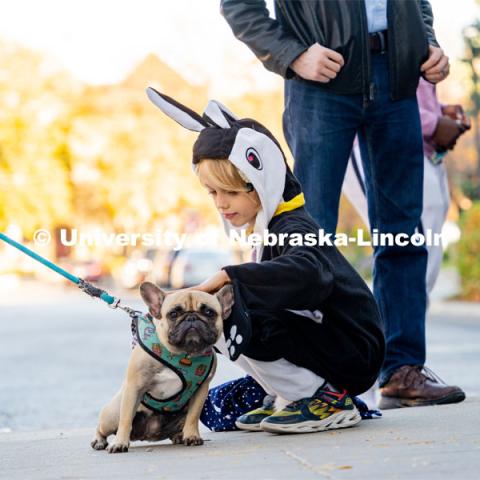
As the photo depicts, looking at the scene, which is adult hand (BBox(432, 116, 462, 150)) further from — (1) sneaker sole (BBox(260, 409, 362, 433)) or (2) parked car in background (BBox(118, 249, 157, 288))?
(2) parked car in background (BBox(118, 249, 157, 288))

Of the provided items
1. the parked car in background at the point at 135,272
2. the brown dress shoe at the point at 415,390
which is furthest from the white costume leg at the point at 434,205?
the parked car in background at the point at 135,272

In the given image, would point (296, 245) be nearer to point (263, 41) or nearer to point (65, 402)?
point (263, 41)

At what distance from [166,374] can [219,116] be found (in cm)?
106

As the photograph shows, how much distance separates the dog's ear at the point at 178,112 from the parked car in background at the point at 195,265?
23.7m

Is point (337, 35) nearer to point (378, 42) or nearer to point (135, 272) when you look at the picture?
point (378, 42)

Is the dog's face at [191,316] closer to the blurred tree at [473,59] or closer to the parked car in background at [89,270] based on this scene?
the blurred tree at [473,59]

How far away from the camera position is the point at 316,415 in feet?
13.3

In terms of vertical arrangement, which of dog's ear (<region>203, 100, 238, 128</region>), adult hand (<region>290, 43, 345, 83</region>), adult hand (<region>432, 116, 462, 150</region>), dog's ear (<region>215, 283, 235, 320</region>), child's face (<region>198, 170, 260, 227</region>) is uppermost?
adult hand (<region>290, 43, 345, 83</region>)

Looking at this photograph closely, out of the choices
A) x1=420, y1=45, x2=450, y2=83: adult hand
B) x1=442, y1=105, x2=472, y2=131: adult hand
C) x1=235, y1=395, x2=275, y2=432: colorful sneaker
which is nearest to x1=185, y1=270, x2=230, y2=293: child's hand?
x1=235, y1=395, x2=275, y2=432: colorful sneaker

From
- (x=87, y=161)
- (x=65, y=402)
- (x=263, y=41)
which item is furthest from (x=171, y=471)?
(x=87, y=161)

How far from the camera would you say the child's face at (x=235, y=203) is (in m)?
4.13

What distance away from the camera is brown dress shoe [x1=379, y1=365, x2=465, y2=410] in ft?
16.1

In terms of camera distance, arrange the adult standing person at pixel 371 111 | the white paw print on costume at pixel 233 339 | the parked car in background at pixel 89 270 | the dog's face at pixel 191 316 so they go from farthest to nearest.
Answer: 1. the parked car in background at pixel 89 270
2. the adult standing person at pixel 371 111
3. the white paw print on costume at pixel 233 339
4. the dog's face at pixel 191 316

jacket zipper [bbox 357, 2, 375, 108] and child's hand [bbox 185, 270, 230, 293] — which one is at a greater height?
jacket zipper [bbox 357, 2, 375, 108]
